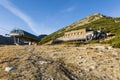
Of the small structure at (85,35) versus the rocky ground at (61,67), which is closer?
the rocky ground at (61,67)

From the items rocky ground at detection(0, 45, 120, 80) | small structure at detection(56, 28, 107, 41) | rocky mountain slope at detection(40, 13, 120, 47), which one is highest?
rocky mountain slope at detection(40, 13, 120, 47)

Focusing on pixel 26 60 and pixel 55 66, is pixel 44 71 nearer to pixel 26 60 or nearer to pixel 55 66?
pixel 55 66

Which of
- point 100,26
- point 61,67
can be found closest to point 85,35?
point 100,26

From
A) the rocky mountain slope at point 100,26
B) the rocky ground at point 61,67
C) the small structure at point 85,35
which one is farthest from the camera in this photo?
the rocky mountain slope at point 100,26

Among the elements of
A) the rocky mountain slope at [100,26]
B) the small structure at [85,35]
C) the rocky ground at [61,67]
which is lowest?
the rocky ground at [61,67]

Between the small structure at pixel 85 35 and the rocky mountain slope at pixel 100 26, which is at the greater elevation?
the rocky mountain slope at pixel 100 26

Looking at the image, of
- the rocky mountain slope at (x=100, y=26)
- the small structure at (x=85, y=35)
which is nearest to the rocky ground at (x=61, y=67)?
the small structure at (x=85, y=35)

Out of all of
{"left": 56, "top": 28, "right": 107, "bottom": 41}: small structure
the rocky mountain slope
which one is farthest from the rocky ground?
the rocky mountain slope

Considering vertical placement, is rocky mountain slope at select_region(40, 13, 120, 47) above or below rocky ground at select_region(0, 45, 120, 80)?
above

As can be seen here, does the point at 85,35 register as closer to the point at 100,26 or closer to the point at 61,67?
the point at 100,26

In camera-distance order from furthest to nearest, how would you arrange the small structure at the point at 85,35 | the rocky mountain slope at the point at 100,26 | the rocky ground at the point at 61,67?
the rocky mountain slope at the point at 100,26
the small structure at the point at 85,35
the rocky ground at the point at 61,67

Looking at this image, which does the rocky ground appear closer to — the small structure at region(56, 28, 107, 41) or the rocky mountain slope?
the small structure at region(56, 28, 107, 41)

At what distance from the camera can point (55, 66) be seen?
2077cm

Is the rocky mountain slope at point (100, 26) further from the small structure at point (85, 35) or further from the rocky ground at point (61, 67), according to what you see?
the rocky ground at point (61, 67)
